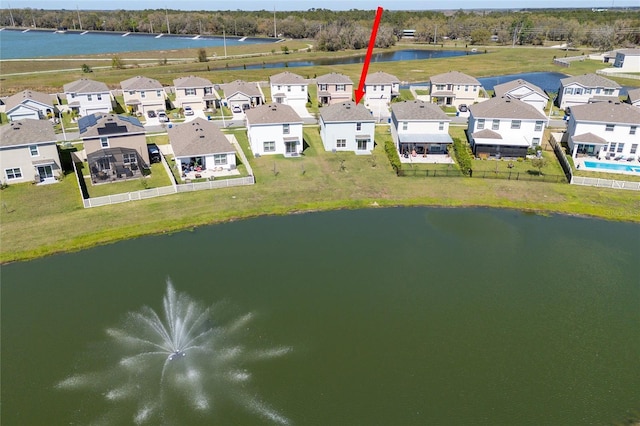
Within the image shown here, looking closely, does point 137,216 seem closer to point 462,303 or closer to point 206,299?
point 206,299

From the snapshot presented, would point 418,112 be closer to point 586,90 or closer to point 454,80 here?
point 454,80

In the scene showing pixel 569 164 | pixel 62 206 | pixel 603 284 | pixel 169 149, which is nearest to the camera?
pixel 603 284

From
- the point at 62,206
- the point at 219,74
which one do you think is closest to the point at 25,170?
the point at 62,206

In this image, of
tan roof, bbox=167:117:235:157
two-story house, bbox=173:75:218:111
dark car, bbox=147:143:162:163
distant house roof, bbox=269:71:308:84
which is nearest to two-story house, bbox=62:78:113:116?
two-story house, bbox=173:75:218:111

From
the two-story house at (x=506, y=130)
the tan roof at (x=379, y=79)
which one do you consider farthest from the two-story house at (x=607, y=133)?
the tan roof at (x=379, y=79)

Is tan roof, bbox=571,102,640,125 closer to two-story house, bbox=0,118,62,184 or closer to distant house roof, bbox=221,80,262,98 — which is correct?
distant house roof, bbox=221,80,262,98

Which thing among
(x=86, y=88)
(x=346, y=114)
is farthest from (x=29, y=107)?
(x=346, y=114)
